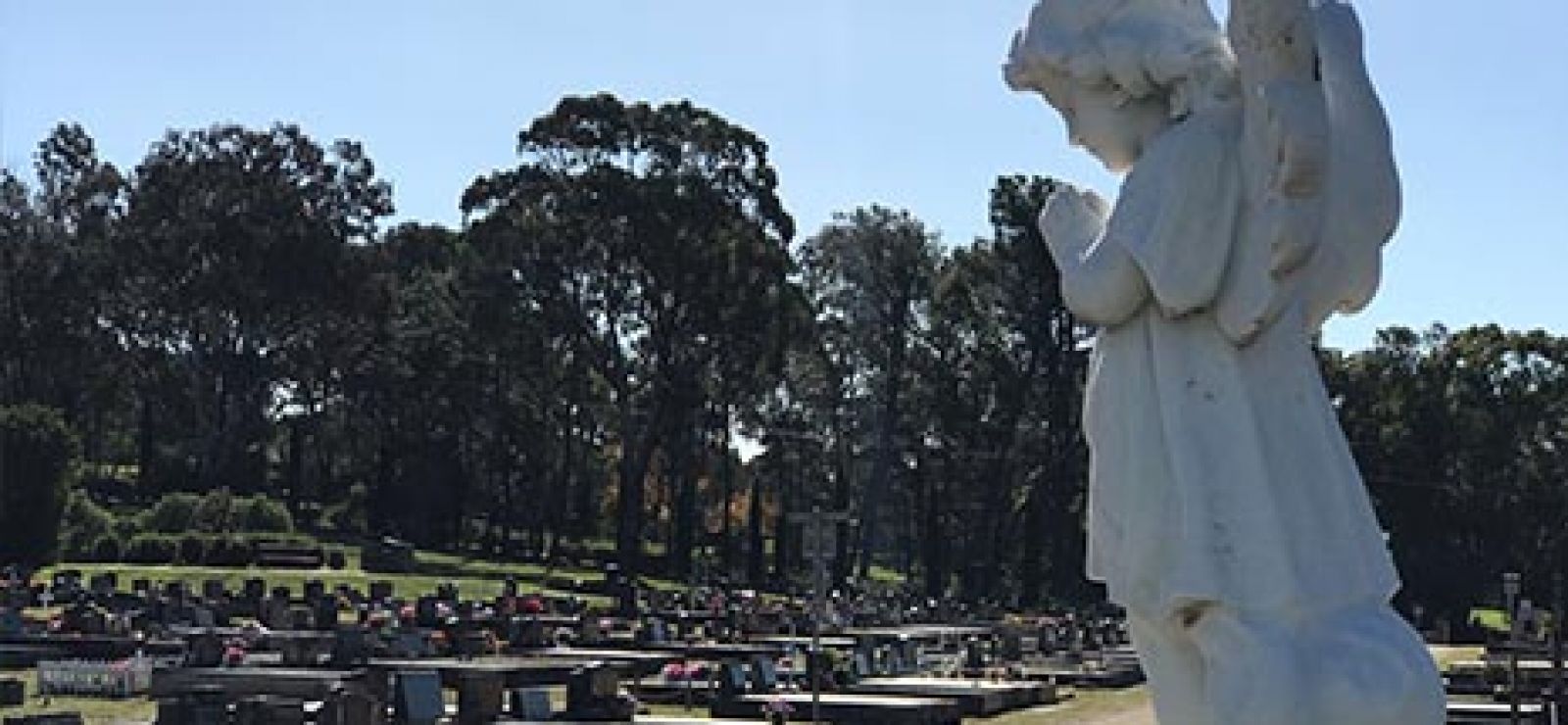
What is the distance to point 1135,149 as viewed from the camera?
5965mm

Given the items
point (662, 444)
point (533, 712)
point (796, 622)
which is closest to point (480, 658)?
point (533, 712)

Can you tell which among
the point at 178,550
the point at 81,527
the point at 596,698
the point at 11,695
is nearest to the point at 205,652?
the point at 11,695

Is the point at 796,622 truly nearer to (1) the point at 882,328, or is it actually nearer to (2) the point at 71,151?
(1) the point at 882,328

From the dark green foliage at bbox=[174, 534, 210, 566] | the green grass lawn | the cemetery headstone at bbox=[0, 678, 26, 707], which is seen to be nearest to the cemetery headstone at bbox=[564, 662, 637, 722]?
the green grass lawn

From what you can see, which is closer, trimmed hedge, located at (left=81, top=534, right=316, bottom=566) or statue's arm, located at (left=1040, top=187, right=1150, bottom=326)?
statue's arm, located at (left=1040, top=187, right=1150, bottom=326)

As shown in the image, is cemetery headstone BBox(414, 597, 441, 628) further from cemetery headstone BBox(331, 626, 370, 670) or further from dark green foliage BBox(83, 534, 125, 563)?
dark green foliage BBox(83, 534, 125, 563)

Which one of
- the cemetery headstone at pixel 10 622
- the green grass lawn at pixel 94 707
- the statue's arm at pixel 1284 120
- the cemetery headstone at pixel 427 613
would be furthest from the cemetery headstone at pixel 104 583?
the statue's arm at pixel 1284 120

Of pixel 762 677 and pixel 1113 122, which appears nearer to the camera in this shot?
pixel 1113 122

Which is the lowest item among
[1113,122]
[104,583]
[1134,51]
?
[104,583]

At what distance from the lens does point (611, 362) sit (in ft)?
190

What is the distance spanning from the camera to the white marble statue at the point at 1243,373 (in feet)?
17.6

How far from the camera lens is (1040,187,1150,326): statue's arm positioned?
5633mm

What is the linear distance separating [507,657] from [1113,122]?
23.6m

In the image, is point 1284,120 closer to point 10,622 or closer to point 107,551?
point 10,622
